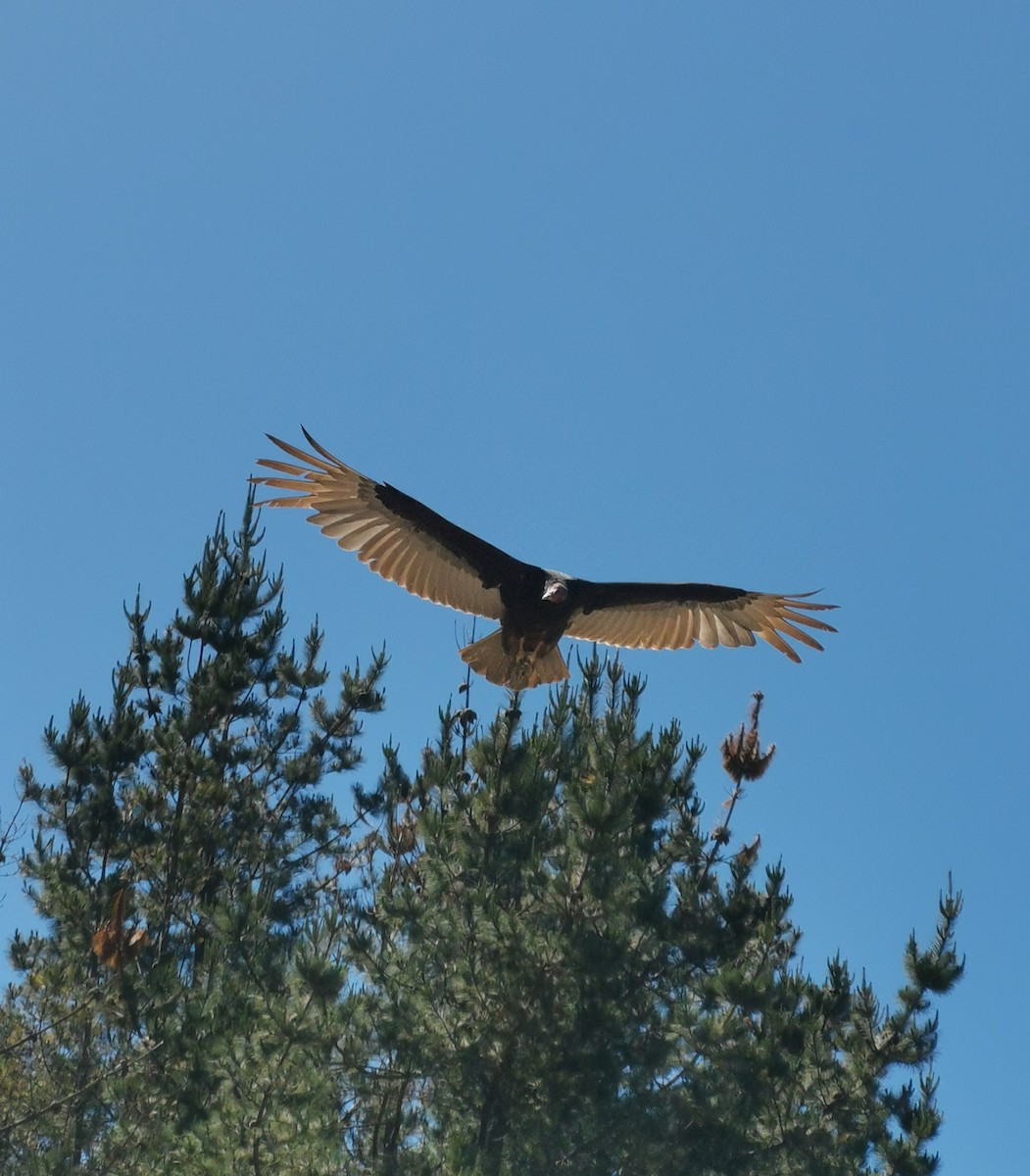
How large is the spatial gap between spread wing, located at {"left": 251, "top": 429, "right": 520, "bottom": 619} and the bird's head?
0.87ft

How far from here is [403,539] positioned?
29.6ft

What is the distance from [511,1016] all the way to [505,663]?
3.09 m

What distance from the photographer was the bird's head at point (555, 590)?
28.2ft

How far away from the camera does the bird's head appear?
28.2 feet

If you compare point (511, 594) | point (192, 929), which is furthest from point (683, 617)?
point (192, 929)

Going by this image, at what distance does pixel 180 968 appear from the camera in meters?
7.71

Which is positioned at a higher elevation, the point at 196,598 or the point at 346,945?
the point at 196,598

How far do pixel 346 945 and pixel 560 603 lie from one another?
133 inches

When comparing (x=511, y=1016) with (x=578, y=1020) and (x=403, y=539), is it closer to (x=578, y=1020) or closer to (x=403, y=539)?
(x=578, y=1020)

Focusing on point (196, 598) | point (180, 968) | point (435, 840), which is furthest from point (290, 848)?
point (435, 840)

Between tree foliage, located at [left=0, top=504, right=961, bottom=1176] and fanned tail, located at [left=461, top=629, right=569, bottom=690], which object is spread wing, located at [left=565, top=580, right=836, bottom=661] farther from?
tree foliage, located at [left=0, top=504, right=961, bottom=1176]

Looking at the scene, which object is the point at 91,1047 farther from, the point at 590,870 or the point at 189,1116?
the point at 590,870

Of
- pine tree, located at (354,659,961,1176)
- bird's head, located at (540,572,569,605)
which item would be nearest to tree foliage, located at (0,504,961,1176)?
pine tree, located at (354,659,961,1176)

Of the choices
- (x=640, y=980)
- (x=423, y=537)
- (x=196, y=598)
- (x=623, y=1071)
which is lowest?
(x=623, y=1071)
